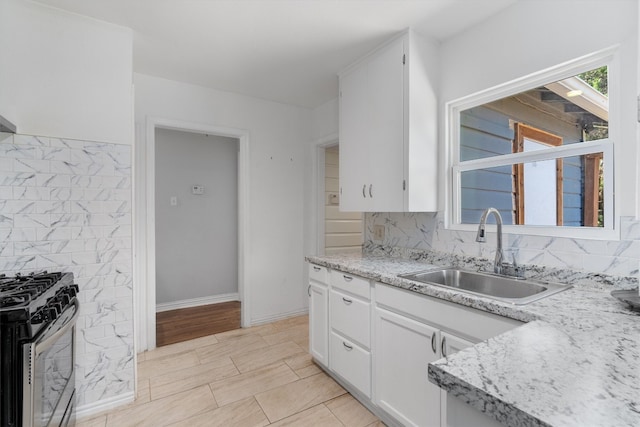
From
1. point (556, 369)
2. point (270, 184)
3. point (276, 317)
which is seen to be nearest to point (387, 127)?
point (270, 184)

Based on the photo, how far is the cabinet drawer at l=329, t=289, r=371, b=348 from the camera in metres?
1.90

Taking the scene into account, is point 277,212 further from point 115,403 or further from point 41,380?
point 41,380

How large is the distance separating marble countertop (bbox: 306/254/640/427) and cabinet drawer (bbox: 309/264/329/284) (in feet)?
4.13

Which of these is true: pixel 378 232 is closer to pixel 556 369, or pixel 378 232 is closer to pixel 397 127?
pixel 397 127

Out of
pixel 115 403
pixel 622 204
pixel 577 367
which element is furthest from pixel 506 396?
pixel 115 403

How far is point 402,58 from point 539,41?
2.50 ft

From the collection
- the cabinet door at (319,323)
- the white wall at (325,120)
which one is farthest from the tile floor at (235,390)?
the white wall at (325,120)

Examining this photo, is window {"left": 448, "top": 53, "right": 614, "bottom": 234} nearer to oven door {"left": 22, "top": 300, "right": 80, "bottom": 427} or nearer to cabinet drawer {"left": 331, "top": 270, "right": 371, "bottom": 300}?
cabinet drawer {"left": 331, "top": 270, "right": 371, "bottom": 300}

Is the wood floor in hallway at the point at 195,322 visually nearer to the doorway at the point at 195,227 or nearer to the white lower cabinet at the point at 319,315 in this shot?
the doorway at the point at 195,227

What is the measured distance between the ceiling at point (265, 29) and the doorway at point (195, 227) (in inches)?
53.7

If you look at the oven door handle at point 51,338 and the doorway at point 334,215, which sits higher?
the doorway at point 334,215

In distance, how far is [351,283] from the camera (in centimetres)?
202

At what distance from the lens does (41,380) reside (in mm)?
1243

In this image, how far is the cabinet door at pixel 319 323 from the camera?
2.27m
